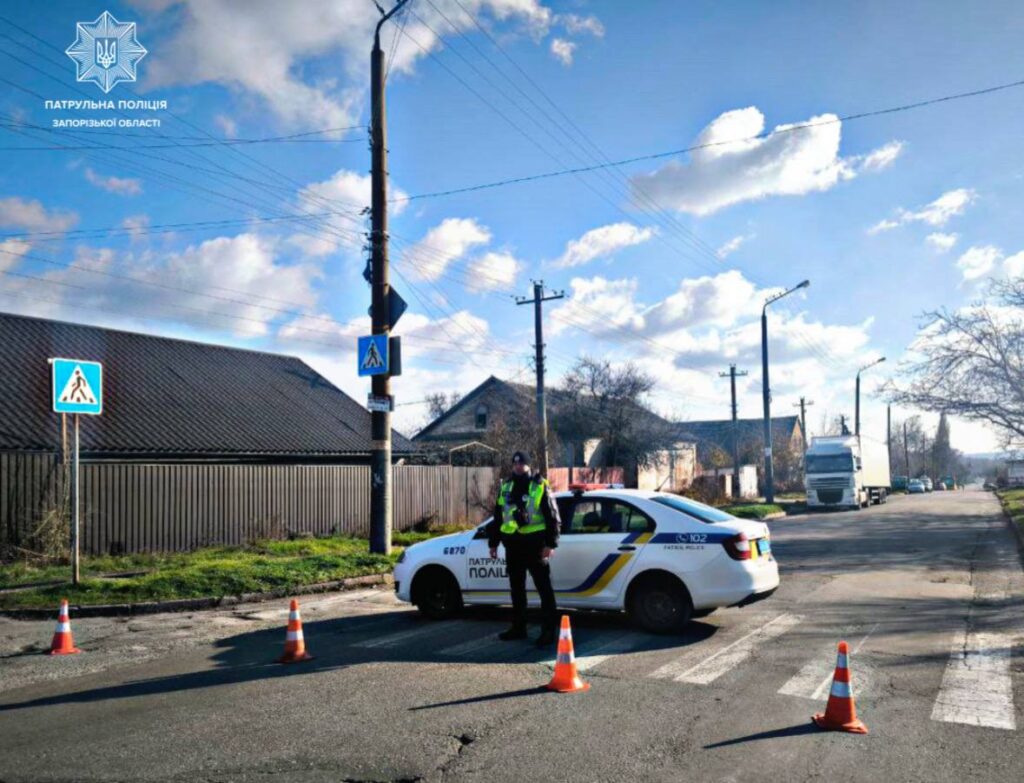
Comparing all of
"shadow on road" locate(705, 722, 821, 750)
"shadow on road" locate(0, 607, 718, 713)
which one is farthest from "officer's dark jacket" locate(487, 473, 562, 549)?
"shadow on road" locate(705, 722, 821, 750)

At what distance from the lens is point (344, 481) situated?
21859 millimetres

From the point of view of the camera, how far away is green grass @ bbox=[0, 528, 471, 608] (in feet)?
37.2

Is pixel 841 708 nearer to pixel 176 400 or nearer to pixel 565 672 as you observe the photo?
pixel 565 672

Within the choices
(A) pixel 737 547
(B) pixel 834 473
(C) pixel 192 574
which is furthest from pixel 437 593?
(B) pixel 834 473

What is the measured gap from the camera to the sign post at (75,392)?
11.2 m

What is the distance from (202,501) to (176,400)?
6345 mm

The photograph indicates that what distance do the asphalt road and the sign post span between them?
6.29 ft

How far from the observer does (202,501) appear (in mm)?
18234

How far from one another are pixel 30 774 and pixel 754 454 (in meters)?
64.4

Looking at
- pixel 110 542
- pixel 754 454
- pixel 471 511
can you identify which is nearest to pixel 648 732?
pixel 110 542

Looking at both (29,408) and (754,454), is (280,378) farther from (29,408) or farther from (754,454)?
(754,454)

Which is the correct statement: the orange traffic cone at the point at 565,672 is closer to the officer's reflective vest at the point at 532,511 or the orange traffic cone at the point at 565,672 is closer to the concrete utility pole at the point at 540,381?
the officer's reflective vest at the point at 532,511

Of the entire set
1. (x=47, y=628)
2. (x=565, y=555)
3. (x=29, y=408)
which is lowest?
(x=47, y=628)

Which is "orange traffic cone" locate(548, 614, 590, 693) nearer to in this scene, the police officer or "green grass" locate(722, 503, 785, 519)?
the police officer
